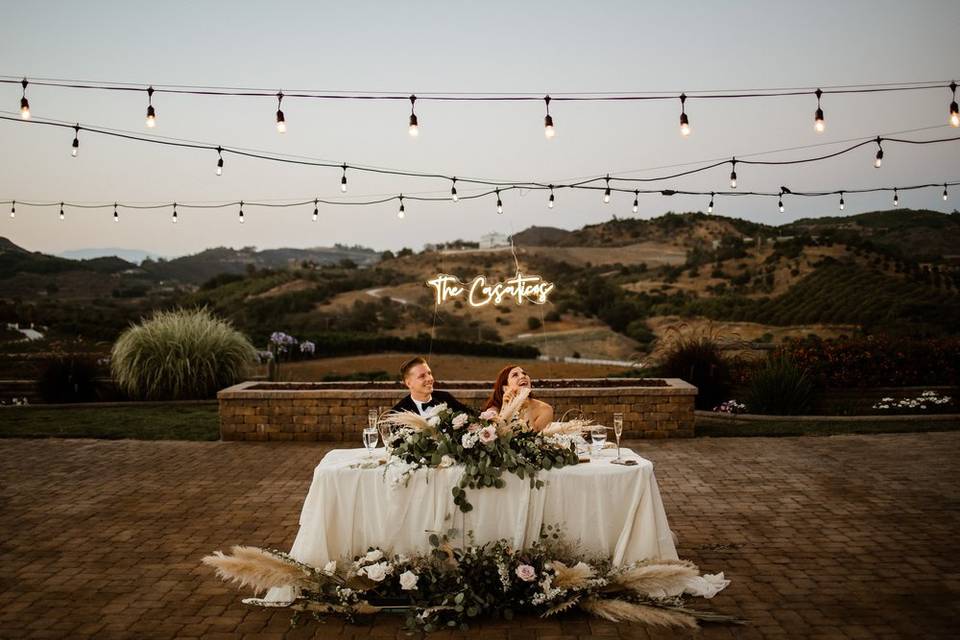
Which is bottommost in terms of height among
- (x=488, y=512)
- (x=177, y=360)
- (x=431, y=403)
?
(x=488, y=512)

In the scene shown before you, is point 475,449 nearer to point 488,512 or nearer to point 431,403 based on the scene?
point 488,512

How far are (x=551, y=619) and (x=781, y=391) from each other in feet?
27.6

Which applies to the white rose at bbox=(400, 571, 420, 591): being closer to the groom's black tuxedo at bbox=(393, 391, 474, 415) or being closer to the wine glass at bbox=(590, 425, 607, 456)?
the wine glass at bbox=(590, 425, 607, 456)

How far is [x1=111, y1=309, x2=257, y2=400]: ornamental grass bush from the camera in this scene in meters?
13.7

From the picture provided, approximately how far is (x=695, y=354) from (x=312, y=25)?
8.96 metres

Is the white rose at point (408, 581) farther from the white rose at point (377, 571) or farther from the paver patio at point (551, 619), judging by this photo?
the paver patio at point (551, 619)

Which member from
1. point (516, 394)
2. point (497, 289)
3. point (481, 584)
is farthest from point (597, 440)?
point (497, 289)

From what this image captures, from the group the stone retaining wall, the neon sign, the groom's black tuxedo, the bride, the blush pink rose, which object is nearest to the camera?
the blush pink rose

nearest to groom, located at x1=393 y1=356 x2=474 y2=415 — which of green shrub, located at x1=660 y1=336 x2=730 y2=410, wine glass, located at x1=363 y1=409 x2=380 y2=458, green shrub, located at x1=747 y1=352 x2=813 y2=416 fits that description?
wine glass, located at x1=363 y1=409 x2=380 y2=458

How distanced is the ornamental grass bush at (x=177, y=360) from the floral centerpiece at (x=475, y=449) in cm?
977

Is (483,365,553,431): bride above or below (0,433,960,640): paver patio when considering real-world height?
above

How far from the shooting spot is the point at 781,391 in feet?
38.8

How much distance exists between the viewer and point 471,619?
4.63 meters

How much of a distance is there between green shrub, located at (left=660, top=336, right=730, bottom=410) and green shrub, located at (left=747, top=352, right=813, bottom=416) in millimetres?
504
